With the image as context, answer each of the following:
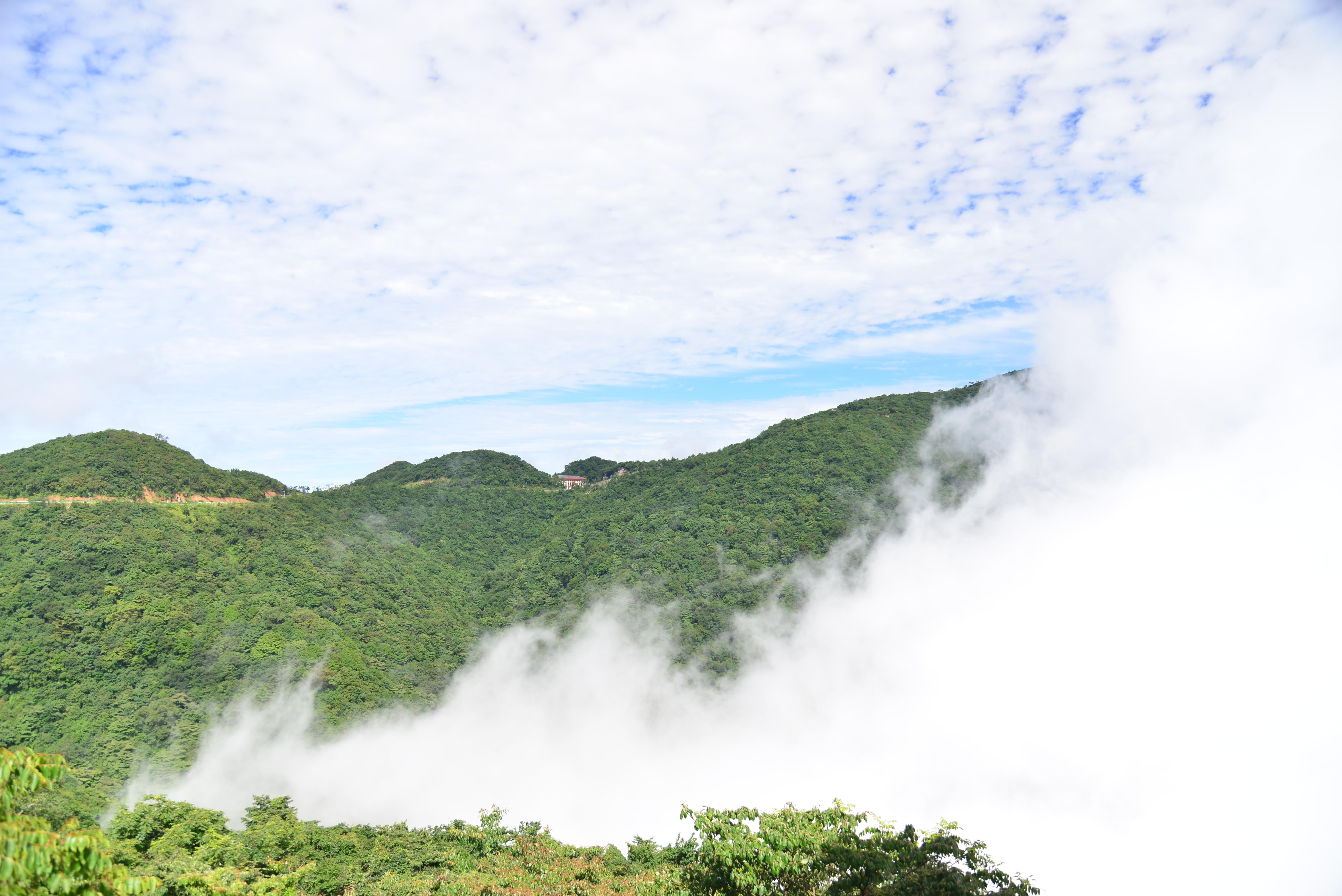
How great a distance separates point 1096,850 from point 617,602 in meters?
67.0

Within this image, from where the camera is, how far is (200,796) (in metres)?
51.0

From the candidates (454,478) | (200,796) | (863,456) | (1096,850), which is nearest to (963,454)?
(863,456)

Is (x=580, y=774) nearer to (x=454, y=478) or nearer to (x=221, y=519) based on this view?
(x=221, y=519)

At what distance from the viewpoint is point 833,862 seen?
18.0 metres

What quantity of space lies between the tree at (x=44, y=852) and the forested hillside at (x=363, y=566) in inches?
1888

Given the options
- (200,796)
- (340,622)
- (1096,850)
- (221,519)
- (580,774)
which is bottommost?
(1096,850)

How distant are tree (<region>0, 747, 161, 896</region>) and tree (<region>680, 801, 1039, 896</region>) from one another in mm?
15266

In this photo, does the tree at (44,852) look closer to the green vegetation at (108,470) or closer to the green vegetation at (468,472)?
the green vegetation at (108,470)

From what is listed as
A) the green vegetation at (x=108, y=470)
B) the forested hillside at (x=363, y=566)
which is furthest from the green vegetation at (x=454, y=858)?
the green vegetation at (x=108, y=470)

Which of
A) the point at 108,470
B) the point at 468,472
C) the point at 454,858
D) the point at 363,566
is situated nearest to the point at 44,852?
the point at 454,858

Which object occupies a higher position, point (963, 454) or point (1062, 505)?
point (963, 454)

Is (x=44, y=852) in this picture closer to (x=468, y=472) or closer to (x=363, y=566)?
(x=363, y=566)

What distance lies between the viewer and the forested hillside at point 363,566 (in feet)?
165

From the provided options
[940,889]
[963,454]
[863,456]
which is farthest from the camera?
[963,454]
